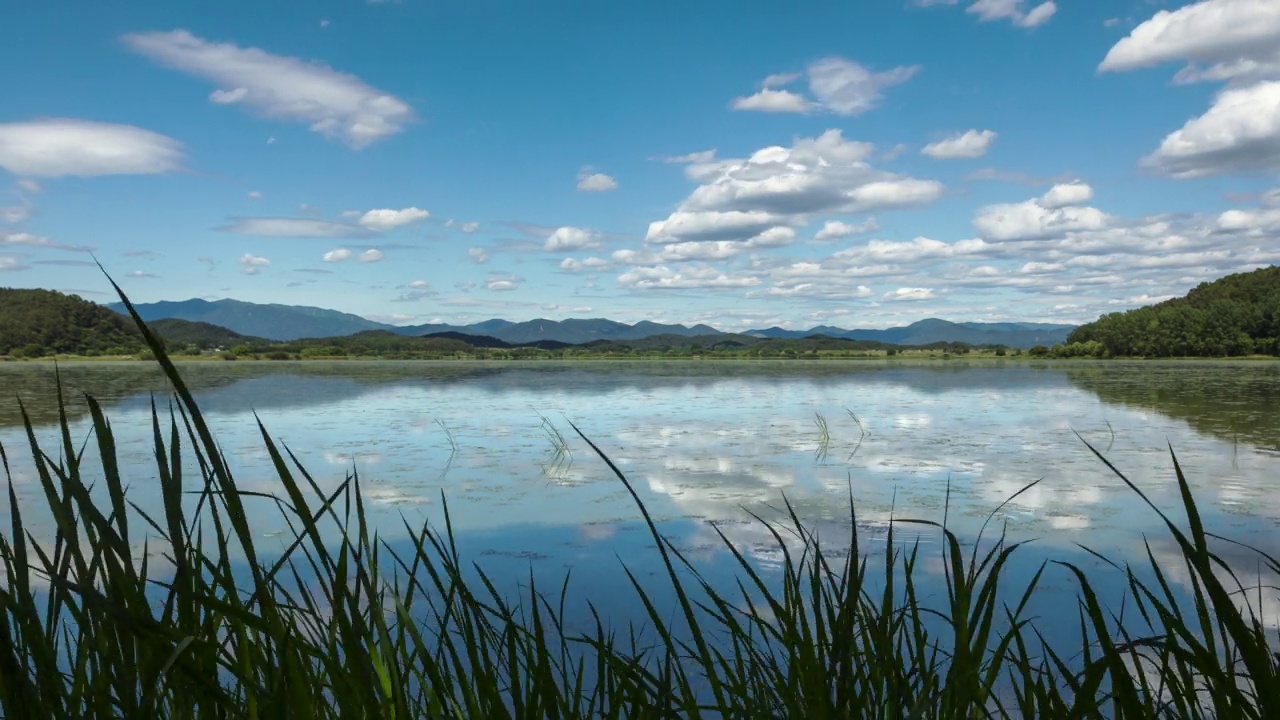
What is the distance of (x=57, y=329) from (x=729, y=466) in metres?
85.7

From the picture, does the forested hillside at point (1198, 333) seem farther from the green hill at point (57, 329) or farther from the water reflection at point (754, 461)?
the green hill at point (57, 329)

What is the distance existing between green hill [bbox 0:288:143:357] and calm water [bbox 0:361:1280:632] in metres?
67.3

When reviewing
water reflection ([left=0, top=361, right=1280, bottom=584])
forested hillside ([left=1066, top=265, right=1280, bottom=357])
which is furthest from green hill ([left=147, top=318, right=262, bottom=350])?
forested hillside ([left=1066, top=265, right=1280, bottom=357])

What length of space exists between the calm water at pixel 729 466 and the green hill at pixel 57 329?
221ft

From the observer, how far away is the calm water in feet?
22.6

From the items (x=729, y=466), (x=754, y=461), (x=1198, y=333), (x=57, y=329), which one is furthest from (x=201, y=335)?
(x=729, y=466)

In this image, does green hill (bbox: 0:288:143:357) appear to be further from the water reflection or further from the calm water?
the calm water

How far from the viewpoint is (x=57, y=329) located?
77.5m

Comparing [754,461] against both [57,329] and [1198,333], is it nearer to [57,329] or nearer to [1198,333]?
[57,329]

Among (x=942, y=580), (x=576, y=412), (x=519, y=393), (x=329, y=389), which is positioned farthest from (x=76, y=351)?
(x=942, y=580)

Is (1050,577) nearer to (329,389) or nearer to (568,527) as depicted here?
(568,527)

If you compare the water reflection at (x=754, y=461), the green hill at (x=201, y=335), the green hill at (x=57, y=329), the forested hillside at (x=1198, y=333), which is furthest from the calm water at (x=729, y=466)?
the green hill at (x=201, y=335)

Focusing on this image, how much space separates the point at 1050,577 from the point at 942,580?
80 cm

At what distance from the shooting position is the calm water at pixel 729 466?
689cm
